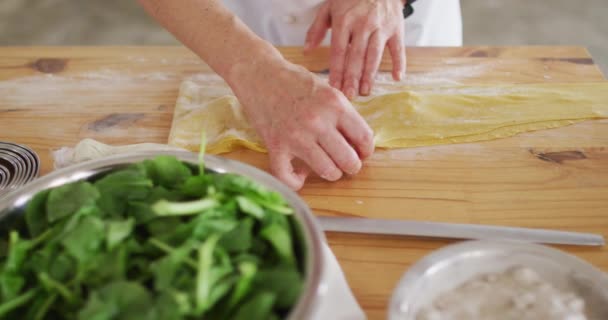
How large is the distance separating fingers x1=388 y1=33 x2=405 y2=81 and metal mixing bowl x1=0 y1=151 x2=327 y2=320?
448 millimetres

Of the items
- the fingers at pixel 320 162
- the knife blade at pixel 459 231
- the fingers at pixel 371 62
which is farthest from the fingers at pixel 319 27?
the knife blade at pixel 459 231

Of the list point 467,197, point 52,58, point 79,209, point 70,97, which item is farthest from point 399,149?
point 52,58

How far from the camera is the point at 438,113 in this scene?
34.4 inches

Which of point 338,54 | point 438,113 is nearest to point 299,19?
point 338,54

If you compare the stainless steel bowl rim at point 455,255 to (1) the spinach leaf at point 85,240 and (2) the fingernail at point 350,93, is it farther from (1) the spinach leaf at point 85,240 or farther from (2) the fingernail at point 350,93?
(2) the fingernail at point 350,93

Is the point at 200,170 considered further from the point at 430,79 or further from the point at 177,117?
the point at 430,79

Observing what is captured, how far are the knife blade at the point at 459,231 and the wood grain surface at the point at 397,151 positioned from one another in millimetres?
11

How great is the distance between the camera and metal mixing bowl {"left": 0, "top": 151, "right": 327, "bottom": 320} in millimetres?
440

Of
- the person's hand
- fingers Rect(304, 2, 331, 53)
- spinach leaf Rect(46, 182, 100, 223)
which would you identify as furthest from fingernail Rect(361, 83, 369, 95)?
spinach leaf Rect(46, 182, 100, 223)

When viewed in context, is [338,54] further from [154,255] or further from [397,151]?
[154,255]

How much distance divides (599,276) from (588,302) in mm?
26

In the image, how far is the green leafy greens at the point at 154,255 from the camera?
0.42 m

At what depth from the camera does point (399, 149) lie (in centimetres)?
81

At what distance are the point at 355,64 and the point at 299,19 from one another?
0.28 m
